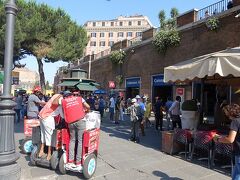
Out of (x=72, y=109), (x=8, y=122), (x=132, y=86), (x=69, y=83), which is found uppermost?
(x=132, y=86)

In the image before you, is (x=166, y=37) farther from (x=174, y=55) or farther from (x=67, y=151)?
(x=67, y=151)

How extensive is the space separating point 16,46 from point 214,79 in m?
17.9

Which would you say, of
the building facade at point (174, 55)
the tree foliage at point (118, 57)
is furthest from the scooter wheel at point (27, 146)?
the tree foliage at point (118, 57)

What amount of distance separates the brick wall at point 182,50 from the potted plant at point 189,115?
6613 millimetres

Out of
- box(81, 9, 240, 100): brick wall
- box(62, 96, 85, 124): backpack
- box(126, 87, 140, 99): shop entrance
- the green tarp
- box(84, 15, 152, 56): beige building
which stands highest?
box(84, 15, 152, 56): beige building

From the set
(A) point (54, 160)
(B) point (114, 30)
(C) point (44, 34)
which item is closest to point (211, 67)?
(A) point (54, 160)

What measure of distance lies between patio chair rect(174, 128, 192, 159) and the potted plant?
1114mm

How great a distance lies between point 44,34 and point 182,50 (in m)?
11.8

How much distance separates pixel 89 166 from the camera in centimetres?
604

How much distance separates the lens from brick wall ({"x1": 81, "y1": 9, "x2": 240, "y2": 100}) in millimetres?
15595

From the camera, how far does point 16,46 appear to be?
23859 millimetres

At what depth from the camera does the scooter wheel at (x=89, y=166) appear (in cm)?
593

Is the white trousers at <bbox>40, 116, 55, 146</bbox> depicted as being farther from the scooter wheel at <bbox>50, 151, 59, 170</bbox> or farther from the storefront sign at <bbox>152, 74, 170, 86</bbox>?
the storefront sign at <bbox>152, 74, 170, 86</bbox>

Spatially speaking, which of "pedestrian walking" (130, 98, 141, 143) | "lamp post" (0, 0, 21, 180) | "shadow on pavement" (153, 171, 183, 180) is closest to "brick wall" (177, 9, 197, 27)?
"pedestrian walking" (130, 98, 141, 143)
